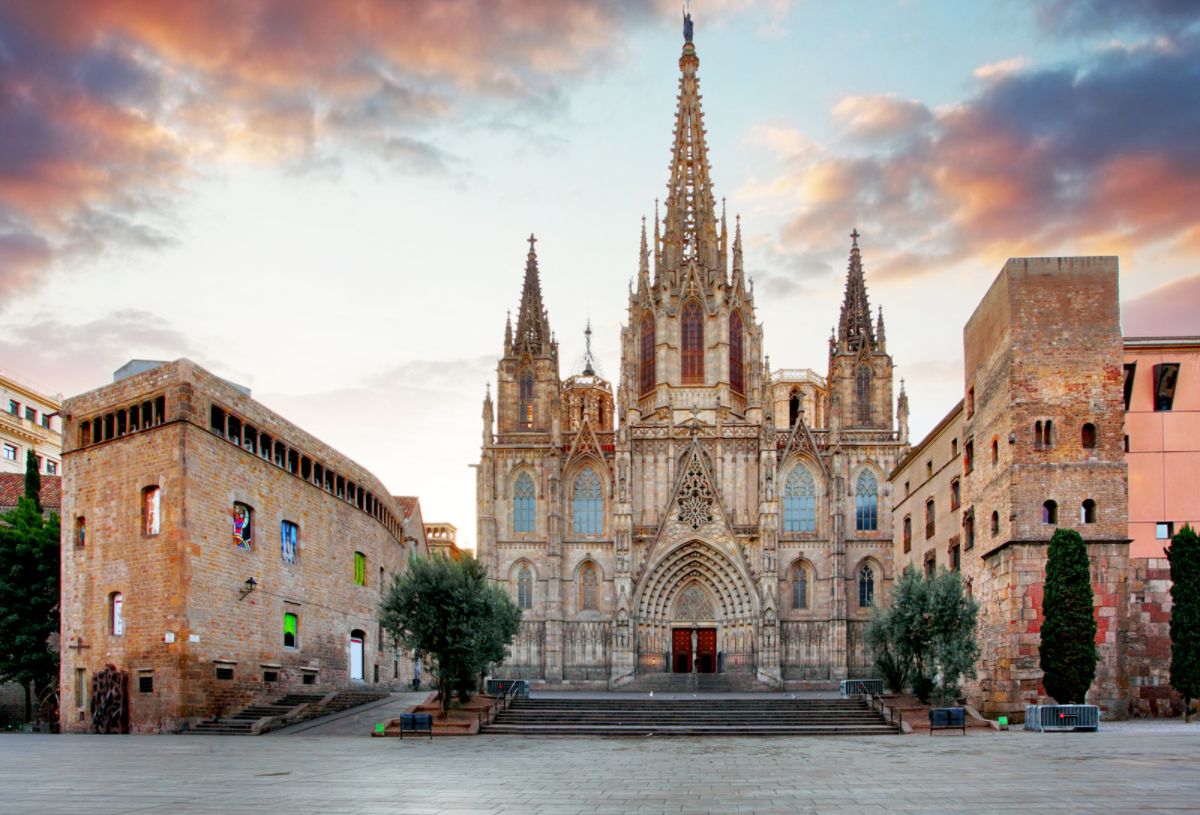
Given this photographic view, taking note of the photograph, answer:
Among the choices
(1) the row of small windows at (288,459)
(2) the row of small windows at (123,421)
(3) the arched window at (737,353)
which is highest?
(3) the arched window at (737,353)

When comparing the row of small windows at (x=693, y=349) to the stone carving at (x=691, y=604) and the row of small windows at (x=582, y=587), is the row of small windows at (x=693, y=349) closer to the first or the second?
the row of small windows at (x=582, y=587)

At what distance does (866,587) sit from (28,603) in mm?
41341

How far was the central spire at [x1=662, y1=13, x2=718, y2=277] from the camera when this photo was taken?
2739 inches

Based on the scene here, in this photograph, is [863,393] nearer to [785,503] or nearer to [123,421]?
[785,503]

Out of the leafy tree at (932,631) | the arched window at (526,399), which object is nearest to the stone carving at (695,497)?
the arched window at (526,399)

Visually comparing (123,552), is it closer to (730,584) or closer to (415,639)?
(415,639)

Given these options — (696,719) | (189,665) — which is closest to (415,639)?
(189,665)

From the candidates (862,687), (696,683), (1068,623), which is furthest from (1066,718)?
(696,683)

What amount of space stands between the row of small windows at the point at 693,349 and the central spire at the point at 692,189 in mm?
3277

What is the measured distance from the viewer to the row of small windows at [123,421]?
33.8 metres

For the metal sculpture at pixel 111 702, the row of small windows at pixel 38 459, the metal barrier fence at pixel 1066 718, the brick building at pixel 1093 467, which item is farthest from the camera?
the row of small windows at pixel 38 459

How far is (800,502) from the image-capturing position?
63.6 m

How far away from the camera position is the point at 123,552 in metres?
34.2

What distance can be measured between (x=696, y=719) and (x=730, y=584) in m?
27.9
